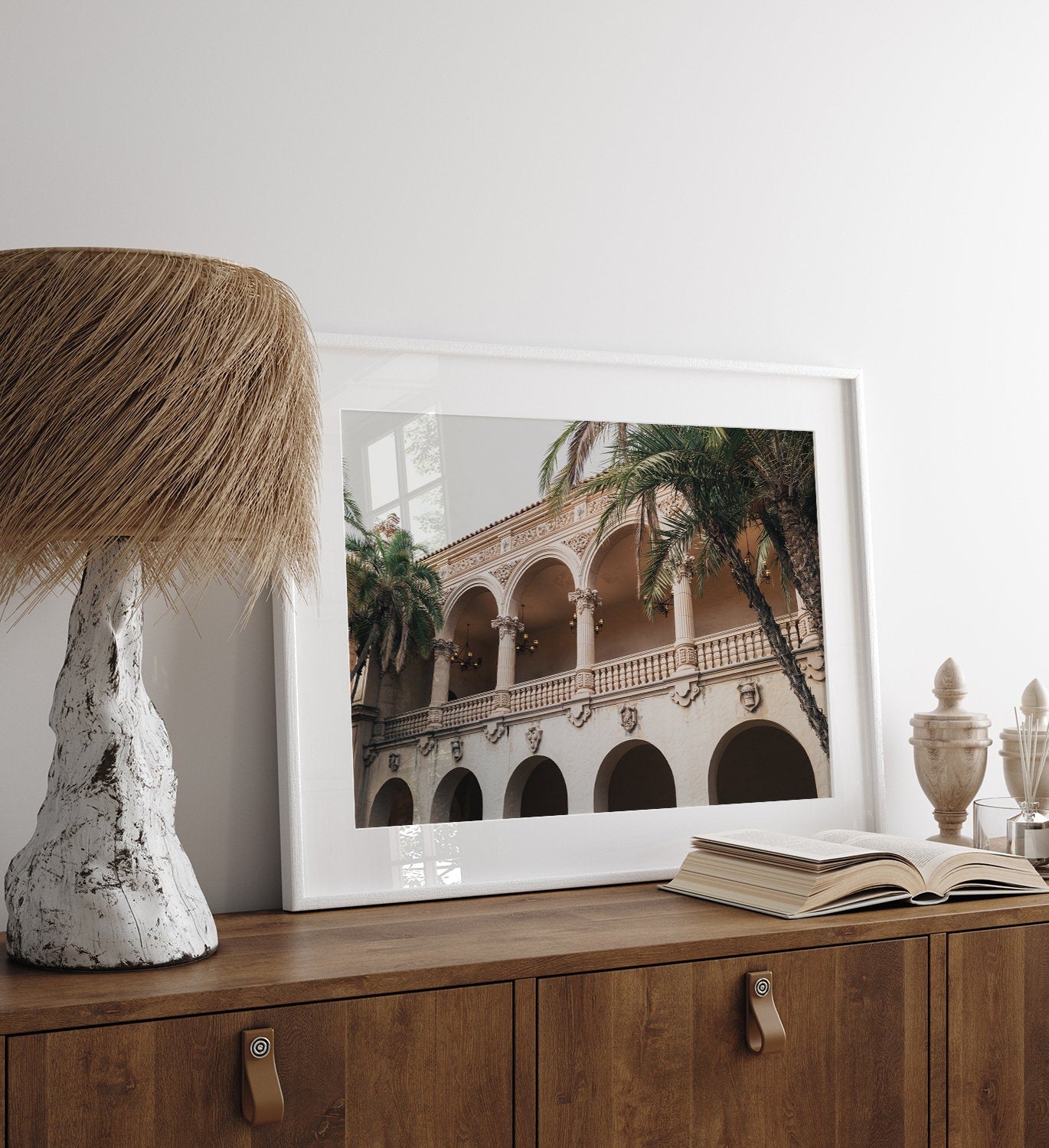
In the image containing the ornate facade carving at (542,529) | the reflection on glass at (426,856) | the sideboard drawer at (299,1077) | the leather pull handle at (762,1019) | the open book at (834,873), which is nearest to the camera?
the sideboard drawer at (299,1077)

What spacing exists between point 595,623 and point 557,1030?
22.9 inches

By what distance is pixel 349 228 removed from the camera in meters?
1.50

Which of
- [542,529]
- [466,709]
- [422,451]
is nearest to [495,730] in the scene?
[466,709]

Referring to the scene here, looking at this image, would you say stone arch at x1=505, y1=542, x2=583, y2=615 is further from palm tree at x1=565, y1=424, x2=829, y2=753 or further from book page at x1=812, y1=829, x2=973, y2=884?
book page at x1=812, y1=829, x2=973, y2=884

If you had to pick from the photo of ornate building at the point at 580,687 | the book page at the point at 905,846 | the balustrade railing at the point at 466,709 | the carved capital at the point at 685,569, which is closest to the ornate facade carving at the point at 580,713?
the photo of ornate building at the point at 580,687

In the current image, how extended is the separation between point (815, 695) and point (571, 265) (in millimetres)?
728

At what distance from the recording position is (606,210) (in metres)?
1.64

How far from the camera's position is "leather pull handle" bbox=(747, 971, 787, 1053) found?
1.19m

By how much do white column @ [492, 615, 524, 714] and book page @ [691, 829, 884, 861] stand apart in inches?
12.1

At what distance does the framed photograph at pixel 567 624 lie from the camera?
1.42 meters

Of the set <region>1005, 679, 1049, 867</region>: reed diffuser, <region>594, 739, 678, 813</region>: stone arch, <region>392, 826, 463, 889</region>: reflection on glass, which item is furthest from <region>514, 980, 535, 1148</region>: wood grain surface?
<region>1005, 679, 1049, 867</region>: reed diffuser

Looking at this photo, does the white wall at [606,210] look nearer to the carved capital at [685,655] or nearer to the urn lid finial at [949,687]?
the urn lid finial at [949,687]

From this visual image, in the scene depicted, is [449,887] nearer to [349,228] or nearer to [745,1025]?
[745,1025]

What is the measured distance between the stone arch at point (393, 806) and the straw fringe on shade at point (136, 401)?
1.51 ft
